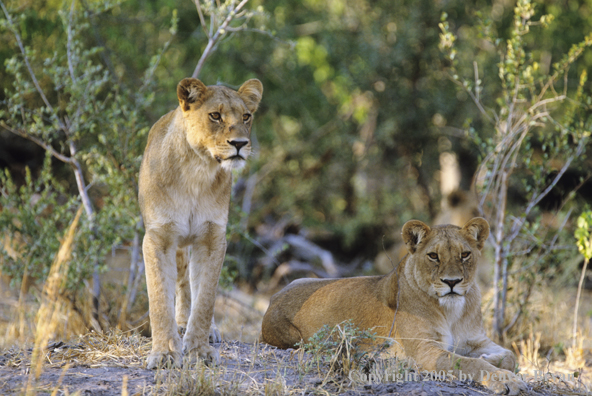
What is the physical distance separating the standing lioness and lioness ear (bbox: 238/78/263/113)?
0.41 ft

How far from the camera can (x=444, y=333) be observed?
4.23m

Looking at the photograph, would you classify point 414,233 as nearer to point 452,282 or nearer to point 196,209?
point 452,282

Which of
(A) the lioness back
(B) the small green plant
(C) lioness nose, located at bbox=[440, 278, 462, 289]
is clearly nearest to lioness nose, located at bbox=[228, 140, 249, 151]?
(B) the small green plant

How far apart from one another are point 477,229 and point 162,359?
2194mm

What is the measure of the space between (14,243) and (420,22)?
7.83 metres

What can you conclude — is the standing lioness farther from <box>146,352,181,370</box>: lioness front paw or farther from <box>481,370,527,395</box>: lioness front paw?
<box>481,370,527,395</box>: lioness front paw

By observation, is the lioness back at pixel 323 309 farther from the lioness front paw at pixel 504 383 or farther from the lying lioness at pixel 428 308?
the lioness front paw at pixel 504 383

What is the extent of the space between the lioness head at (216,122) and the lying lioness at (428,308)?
1.27m

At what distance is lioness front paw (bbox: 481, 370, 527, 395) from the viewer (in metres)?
3.56

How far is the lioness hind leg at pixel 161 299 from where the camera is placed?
3.75m

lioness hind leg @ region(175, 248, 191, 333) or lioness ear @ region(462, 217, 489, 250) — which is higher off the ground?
lioness ear @ region(462, 217, 489, 250)

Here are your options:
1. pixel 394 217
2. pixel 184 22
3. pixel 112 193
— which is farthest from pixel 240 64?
pixel 112 193

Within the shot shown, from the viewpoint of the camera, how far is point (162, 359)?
12.2 ft

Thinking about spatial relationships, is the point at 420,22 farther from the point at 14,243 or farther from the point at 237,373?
the point at 237,373
